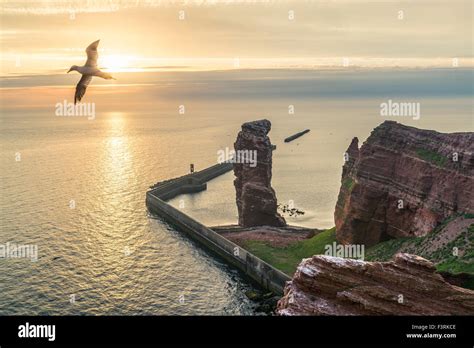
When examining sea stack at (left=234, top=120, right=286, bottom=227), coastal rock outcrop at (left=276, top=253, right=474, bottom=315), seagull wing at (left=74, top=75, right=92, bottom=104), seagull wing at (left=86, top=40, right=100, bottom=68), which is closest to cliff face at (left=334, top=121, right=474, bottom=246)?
sea stack at (left=234, top=120, right=286, bottom=227)

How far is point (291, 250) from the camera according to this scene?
3565 inches

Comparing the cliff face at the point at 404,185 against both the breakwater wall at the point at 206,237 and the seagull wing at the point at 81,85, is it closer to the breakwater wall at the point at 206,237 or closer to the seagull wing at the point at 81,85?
the breakwater wall at the point at 206,237

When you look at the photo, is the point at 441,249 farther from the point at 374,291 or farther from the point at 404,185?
the point at 374,291

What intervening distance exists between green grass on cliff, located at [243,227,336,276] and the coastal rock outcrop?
144ft

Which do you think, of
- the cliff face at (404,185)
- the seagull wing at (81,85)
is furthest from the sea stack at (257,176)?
the seagull wing at (81,85)

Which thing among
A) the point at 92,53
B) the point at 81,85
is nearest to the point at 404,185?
the point at 92,53

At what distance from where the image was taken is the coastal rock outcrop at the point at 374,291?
123 ft

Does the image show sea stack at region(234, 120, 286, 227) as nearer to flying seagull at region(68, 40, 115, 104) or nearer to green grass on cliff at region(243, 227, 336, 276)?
green grass on cliff at region(243, 227, 336, 276)

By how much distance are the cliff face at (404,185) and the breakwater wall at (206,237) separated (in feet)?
44.2

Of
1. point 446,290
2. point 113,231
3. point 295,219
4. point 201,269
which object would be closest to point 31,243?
point 113,231

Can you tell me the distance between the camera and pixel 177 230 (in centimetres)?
11475

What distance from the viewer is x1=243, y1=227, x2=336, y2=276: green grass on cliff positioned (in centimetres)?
8550

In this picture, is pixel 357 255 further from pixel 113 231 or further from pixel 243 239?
pixel 113 231

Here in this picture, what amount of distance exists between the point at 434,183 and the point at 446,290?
35.6 meters
